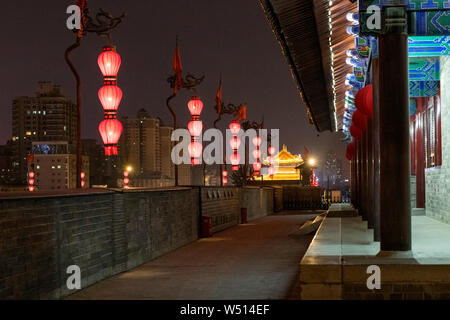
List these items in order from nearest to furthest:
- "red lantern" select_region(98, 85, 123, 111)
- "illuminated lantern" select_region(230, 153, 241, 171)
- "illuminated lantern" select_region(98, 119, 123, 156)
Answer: "red lantern" select_region(98, 85, 123, 111) → "illuminated lantern" select_region(98, 119, 123, 156) → "illuminated lantern" select_region(230, 153, 241, 171)

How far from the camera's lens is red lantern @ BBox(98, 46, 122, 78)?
16239 mm

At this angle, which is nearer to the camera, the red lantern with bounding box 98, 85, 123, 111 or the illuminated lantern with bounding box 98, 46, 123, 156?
the illuminated lantern with bounding box 98, 46, 123, 156

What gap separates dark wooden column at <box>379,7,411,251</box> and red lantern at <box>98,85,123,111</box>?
9.45 m

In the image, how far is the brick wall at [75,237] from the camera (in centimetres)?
791

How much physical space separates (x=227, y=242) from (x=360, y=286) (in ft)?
37.7

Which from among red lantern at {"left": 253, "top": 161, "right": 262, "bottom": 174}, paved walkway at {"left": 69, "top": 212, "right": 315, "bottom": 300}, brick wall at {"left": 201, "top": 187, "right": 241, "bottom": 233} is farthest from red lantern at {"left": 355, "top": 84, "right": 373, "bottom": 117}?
red lantern at {"left": 253, "top": 161, "right": 262, "bottom": 174}

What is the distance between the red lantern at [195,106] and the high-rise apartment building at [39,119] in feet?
139

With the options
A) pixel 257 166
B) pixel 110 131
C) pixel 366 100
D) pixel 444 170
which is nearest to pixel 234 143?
pixel 257 166

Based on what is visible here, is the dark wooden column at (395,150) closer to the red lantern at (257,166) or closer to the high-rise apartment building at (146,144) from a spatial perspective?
the red lantern at (257,166)

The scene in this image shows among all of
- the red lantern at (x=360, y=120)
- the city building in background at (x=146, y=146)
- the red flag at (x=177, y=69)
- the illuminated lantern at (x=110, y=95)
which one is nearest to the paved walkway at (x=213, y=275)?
the red lantern at (x=360, y=120)

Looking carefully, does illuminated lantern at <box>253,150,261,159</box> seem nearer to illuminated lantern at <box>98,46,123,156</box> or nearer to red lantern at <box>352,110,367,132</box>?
illuminated lantern at <box>98,46,123,156</box>
